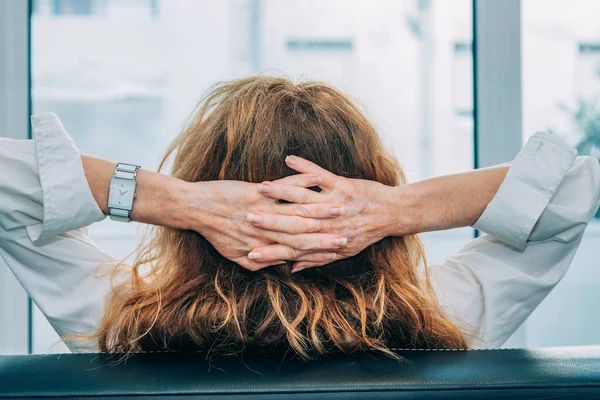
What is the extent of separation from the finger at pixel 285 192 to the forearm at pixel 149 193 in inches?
5.5

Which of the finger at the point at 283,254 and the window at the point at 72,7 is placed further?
the window at the point at 72,7

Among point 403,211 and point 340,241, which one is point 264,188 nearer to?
point 340,241

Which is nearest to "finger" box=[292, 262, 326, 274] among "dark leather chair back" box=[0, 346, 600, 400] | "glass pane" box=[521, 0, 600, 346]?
"dark leather chair back" box=[0, 346, 600, 400]

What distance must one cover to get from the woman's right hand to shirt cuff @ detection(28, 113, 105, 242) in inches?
6.2

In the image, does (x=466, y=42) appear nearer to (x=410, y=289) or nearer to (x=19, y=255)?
(x=410, y=289)

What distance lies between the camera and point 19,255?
3.38 feet

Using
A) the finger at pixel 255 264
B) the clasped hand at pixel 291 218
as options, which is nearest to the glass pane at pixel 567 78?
the clasped hand at pixel 291 218

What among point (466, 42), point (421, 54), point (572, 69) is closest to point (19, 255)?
point (421, 54)

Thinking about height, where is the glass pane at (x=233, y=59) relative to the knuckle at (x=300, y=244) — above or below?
above

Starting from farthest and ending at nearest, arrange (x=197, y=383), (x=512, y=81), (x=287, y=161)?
(x=512, y=81) < (x=287, y=161) < (x=197, y=383)

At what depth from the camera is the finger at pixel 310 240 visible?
95cm

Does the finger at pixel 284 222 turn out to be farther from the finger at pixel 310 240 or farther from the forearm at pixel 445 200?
the forearm at pixel 445 200

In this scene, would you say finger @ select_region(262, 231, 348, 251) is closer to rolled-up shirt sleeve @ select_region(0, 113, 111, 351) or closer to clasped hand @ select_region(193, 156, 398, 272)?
clasped hand @ select_region(193, 156, 398, 272)

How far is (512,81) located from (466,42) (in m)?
0.17
